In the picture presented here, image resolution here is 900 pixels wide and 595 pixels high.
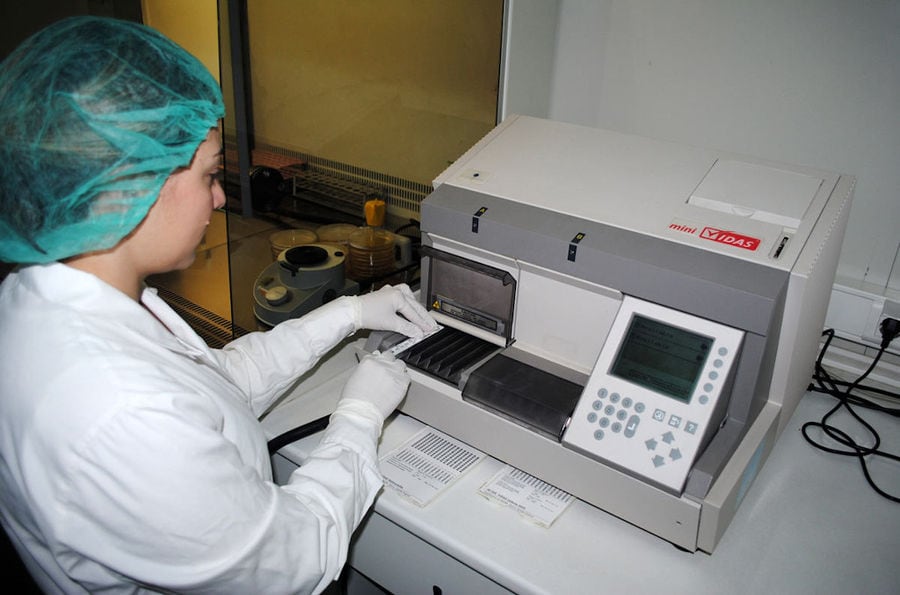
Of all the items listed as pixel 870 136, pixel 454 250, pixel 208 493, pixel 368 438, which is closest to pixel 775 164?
pixel 870 136

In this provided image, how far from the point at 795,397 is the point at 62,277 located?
1.12 meters

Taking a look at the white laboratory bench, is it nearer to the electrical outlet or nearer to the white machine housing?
the white machine housing

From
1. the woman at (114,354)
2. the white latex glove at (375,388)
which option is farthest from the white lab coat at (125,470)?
the white latex glove at (375,388)

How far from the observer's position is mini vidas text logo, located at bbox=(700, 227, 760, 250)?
96 cm

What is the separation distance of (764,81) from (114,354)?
4.50ft

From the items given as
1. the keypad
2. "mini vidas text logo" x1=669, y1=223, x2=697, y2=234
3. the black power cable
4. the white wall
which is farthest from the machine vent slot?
the white wall

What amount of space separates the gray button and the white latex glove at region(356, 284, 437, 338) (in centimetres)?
43

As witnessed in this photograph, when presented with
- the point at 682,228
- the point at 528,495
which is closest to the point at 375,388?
the point at 528,495

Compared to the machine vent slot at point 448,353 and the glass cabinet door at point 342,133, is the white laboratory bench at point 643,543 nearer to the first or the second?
the machine vent slot at point 448,353

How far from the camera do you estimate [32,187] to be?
0.70 metres

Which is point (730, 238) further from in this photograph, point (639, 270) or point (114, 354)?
point (114, 354)

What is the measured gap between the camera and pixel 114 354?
2.39 ft

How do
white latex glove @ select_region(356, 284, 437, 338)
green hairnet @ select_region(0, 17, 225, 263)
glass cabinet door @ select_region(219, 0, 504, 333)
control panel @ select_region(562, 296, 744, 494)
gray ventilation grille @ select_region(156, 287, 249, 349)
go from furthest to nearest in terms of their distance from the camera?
gray ventilation grille @ select_region(156, 287, 249, 349) → glass cabinet door @ select_region(219, 0, 504, 333) → white latex glove @ select_region(356, 284, 437, 338) → control panel @ select_region(562, 296, 744, 494) → green hairnet @ select_region(0, 17, 225, 263)

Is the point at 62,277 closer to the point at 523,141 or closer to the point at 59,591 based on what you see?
the point at 59,591
